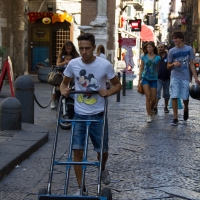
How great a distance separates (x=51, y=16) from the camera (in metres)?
30.6

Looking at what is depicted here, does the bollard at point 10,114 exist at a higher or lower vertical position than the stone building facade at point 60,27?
lower

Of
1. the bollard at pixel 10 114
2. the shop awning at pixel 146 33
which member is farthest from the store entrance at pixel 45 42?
the bollard at pixel 10 114

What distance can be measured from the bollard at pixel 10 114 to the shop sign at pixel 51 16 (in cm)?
2054

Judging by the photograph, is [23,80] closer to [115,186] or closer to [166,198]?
[115,186]

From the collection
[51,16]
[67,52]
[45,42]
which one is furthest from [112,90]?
[45,42]

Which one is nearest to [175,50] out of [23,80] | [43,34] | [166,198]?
[23,80]

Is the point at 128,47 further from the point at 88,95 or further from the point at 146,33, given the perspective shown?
the point at 88,95

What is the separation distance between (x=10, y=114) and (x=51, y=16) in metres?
21.1

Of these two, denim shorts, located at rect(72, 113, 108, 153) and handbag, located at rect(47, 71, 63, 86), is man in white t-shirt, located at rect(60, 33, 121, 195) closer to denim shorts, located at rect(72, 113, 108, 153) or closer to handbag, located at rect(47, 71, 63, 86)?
denim shorts, located at rect(72, 113, 108, 153)

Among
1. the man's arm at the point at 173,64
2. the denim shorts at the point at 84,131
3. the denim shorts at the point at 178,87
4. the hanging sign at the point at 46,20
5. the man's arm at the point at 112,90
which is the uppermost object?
the hanging sign at the point at 46,20

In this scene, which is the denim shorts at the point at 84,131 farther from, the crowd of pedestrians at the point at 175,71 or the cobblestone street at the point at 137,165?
the crowd of pedestrians at the point at 175,71

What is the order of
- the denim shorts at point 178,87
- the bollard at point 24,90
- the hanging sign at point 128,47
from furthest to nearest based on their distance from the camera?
the hanging sign at point 128,47
the denim shorts at point 178,87
the bollard at point 24,90

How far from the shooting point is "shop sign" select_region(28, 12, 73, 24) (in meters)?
30.3

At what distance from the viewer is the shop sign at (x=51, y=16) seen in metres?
30.3
